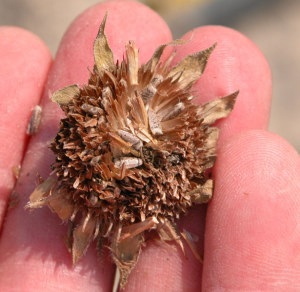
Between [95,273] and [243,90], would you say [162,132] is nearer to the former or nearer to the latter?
[243,90]

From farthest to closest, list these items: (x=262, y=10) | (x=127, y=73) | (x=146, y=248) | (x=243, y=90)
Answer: (x=262, y=10) < (x=243, y=90) < (x=146, y=248) < (x=127, y=73)

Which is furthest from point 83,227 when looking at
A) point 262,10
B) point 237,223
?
point 262,10

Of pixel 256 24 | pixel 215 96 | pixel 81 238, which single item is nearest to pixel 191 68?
pixel 215 96

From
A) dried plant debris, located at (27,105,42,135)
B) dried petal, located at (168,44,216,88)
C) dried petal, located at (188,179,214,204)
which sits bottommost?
dried petal, located at (188,179,214,204)

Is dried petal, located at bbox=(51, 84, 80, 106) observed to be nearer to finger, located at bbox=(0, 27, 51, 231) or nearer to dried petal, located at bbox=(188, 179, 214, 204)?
finger, located at bbox=(0, 27, 51, 231)

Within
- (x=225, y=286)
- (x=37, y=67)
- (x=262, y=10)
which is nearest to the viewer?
(x=225, y=286)

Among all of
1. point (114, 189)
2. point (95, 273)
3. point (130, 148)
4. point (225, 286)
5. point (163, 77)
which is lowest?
point (95, 273)

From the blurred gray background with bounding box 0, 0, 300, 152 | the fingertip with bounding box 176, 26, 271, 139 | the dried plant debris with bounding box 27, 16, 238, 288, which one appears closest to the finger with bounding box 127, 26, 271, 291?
the fingertip with bounding box 176, 26, 271, 139

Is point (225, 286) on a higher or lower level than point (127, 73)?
lower
